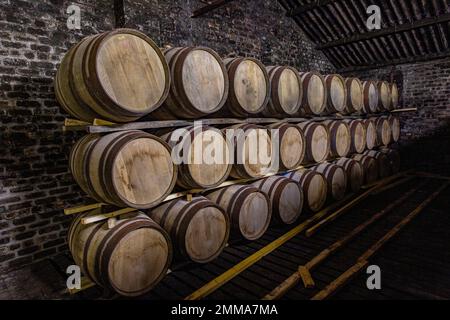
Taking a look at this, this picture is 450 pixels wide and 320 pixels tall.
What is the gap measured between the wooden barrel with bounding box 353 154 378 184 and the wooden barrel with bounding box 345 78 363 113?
1067 millimetres

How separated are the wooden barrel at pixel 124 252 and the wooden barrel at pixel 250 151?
1.45 meters

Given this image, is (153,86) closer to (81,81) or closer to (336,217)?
(81,81)

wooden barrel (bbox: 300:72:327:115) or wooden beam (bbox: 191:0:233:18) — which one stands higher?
wooden beam (bbox: 191:0:233:18)

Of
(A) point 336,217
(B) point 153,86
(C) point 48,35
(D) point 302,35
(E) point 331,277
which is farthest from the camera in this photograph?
(D) point 302,35

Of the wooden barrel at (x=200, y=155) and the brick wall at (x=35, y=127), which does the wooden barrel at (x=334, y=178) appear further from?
the brick wall at (x=35, y=127)

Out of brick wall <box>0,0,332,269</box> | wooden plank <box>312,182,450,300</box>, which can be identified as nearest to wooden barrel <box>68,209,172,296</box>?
brick wall <box>0,0,332,269</box>

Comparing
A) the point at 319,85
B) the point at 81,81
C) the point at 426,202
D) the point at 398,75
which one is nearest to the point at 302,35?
the point at 398,75

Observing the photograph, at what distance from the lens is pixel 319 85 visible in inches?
208

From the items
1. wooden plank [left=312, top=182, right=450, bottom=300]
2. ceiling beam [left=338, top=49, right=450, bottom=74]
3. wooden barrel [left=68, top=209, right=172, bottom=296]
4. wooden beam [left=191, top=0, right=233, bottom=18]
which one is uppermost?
wooden beam [left=191, top=0, right=233, bottom=18]

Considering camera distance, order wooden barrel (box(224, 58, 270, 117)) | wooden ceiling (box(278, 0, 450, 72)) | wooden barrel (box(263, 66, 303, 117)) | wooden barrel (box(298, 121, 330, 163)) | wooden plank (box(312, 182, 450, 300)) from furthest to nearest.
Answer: wooden ceiling (box(278, 0, 450, 72)) → wooden barrel (box(298, 121, 330, 163)) → wooden barrel (box(263, 66, 303, 117)) → wooden barrel (box(224, 58, 270, 117)) → wooden plank (box(312, 182, 450, 300))

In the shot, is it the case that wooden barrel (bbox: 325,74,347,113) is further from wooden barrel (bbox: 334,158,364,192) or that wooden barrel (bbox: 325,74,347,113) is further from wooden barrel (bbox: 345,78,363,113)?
wooden barrel (bbox: 334,158,364,192)

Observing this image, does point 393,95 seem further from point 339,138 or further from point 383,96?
point 339,138

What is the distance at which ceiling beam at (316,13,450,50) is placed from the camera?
6.77 metres

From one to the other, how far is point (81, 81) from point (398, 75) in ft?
28.4
